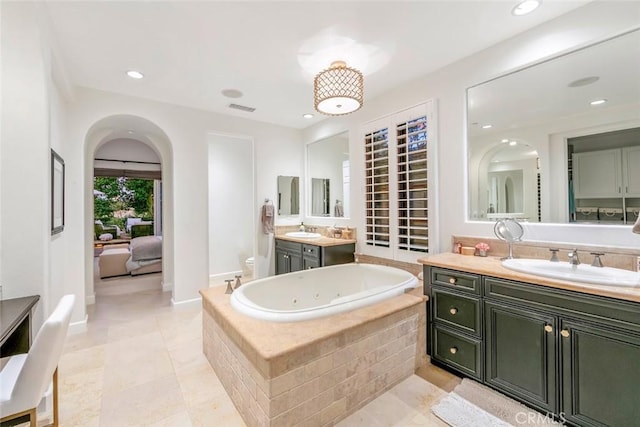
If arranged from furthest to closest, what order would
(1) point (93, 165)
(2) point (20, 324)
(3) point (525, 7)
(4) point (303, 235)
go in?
(4) point (303, 235)
(1) point (93, 165)
(3) point (525, 7)
(2) point (20, 324)

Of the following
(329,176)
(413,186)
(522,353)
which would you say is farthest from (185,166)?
(522,353)

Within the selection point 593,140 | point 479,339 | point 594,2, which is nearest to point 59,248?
point 479,339

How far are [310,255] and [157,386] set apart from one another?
200 centimetres

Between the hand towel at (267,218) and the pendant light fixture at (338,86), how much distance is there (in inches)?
82.1

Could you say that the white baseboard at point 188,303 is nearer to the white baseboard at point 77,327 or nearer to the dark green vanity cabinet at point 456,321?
the white baseboard at point 77,327

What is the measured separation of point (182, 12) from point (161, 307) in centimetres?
336

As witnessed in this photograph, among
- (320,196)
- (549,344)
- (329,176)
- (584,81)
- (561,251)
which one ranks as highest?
(584,81)

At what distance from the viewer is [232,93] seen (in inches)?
128

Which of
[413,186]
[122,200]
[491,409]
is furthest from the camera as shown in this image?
[122,200]

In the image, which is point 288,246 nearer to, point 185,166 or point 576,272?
point 185,166

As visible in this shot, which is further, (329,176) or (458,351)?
(329,176)

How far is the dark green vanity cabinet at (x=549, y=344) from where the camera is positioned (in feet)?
4.57

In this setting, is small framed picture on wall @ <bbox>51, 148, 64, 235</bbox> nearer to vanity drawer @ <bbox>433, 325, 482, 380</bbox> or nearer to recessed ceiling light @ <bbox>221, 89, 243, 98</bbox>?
recessed ceiling light @ <bbox>221, 89, 243, 98</bbox>

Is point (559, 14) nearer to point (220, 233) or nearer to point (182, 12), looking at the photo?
point (182, 12)
